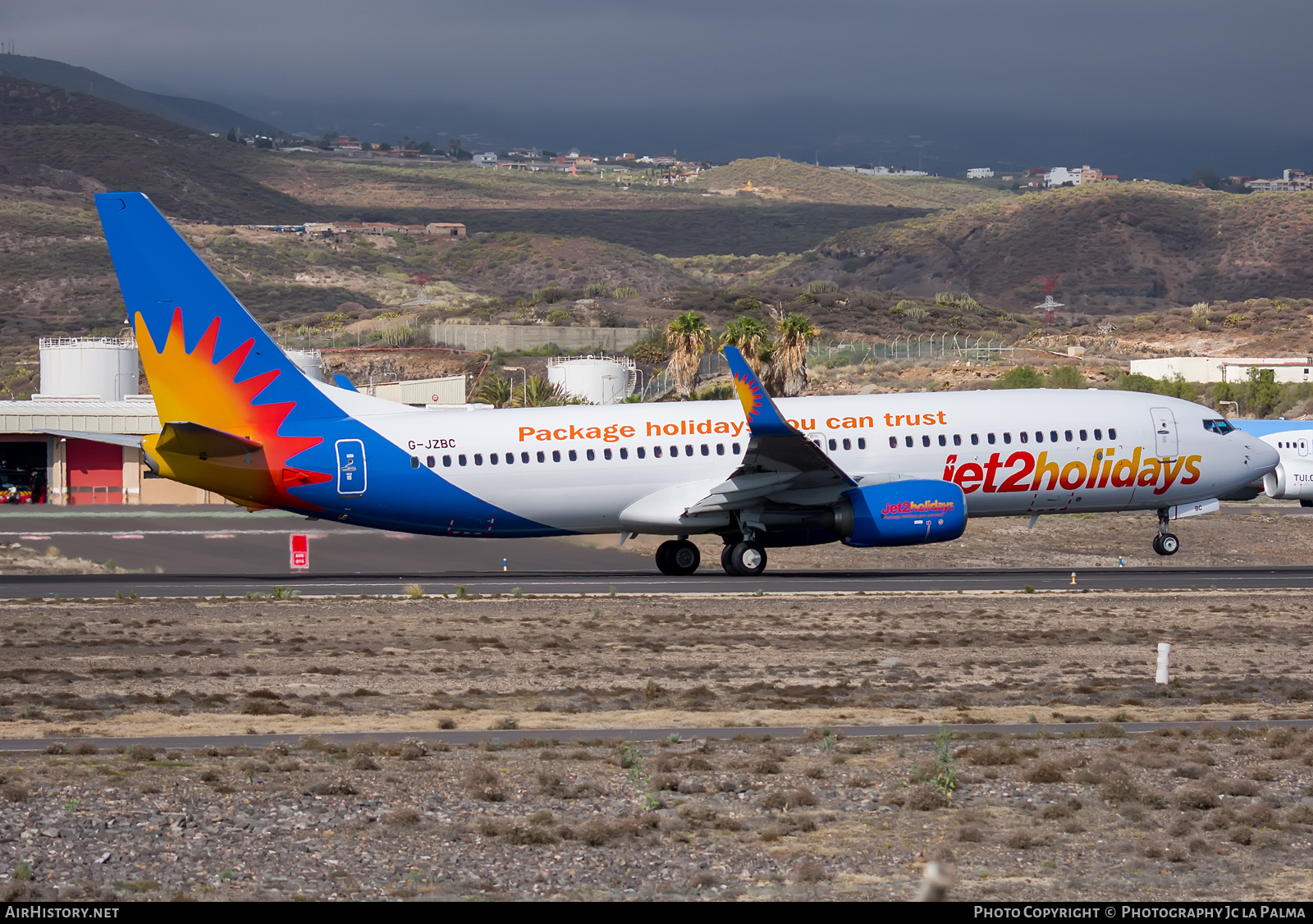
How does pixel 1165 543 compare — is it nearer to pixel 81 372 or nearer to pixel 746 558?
pixel 746 558

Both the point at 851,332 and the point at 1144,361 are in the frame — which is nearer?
the point at 1144,361

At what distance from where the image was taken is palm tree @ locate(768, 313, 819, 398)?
77.7 meters

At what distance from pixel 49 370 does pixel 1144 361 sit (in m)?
69.5

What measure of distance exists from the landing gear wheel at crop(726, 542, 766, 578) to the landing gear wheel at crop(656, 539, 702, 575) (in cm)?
143

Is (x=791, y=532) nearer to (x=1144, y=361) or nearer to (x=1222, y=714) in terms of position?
(x=1222, y=714)

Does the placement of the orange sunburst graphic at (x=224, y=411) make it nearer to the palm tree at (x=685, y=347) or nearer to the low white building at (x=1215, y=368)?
the palm tree at (x=685, y=347)

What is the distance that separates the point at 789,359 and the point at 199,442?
1899 inches

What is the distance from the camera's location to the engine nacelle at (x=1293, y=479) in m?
49.5

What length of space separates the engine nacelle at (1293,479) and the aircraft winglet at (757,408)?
75.2 feet

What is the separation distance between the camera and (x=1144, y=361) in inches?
4087

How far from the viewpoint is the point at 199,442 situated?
33406 mm

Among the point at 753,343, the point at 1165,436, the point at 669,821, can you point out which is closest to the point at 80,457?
the point at 753,343

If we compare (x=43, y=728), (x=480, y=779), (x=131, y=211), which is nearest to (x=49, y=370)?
(x=131, y=211)

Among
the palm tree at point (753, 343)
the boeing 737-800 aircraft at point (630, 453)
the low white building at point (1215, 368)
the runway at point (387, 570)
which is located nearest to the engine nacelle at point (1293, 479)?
the runway at point (387, 570)
